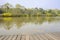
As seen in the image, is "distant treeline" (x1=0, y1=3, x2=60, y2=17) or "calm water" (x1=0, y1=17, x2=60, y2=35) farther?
"distant treeline" (x1=0, y1=3, x2=60, y2=17)

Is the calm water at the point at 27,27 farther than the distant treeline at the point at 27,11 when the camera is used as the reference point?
No

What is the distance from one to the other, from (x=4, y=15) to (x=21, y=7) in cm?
429

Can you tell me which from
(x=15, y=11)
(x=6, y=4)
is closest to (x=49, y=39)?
(x=15, y=11)

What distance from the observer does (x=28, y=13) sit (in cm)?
2425

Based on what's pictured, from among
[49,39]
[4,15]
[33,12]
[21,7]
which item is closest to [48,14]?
[33,12]

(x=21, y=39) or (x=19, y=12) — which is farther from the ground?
(x=21, y=39)

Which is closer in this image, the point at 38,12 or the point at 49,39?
the point at 49,39

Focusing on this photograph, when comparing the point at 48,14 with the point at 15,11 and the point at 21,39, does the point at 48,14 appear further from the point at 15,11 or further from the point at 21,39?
the point at 21,39

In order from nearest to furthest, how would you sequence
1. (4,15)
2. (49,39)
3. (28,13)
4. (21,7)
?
(49,39)
(4,15)
(28,13)
(21,7)

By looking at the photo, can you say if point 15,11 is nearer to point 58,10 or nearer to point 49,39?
point 58,10

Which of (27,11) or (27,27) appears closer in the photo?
(27,27)

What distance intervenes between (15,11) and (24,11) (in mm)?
1515

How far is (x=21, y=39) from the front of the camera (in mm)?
3256

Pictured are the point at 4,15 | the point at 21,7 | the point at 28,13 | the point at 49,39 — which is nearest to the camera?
the point at 49,39
